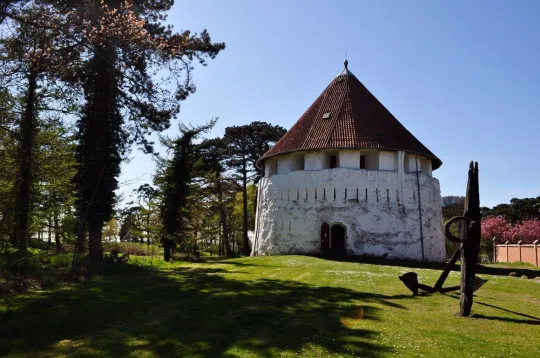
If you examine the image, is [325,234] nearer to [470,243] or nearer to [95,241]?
[95,241]

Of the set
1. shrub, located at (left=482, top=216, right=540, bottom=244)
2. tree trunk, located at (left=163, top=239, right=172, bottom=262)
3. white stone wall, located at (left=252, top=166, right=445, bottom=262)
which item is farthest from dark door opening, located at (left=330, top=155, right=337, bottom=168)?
shrub, located at (left=482, top=216, right=540, bottom=244)

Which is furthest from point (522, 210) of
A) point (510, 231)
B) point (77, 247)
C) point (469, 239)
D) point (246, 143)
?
point (77, 247)

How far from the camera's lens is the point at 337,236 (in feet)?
97.5

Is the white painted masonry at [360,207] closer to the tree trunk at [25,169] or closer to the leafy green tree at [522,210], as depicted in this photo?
the tree trunk at [25,169]

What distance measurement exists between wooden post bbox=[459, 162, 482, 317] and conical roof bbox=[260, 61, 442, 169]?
18.7 meters

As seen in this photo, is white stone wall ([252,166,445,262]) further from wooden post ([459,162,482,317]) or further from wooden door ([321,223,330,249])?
wooden post ([459,162,482,317])

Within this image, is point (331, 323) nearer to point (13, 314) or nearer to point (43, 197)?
point (13, 314)

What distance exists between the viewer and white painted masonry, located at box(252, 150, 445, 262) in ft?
94.6

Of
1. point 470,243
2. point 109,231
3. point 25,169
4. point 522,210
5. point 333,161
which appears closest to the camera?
point 470,243

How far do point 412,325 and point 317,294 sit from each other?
3952mm

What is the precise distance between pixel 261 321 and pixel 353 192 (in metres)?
21.2

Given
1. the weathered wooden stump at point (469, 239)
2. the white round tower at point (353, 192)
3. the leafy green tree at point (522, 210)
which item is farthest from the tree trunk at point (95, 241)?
the leafy green tree at point (522, 210)

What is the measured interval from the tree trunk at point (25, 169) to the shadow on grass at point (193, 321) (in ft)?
7.99

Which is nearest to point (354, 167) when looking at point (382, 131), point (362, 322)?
point (382, 131)
